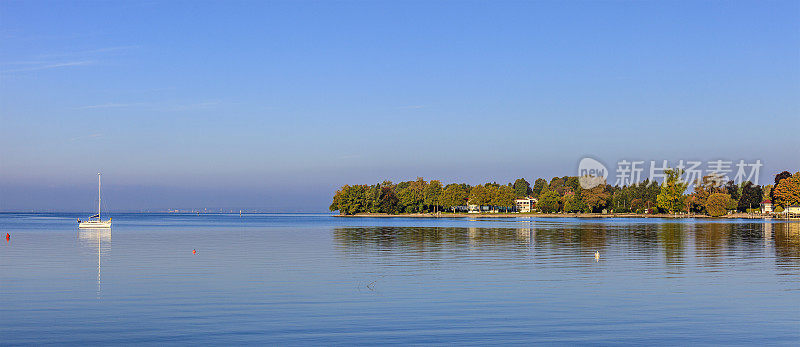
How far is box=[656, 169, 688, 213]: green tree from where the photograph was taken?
19012 cm

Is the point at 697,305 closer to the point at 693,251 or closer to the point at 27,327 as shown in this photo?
the point at 27,327

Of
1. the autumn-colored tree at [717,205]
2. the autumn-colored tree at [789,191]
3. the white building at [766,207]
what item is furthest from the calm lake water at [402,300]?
the white building at [766,207]

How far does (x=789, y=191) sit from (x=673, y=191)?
30550 millimetres

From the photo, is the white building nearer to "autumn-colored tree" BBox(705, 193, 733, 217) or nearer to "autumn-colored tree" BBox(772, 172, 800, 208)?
"autumn-colored tree" BBox(705, 193, 733, 217)

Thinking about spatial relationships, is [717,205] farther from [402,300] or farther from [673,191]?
[402,300]

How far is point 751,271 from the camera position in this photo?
32438 millimetres

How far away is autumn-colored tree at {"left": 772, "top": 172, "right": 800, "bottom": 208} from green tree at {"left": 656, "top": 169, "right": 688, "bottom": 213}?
25026mm

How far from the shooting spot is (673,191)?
191m

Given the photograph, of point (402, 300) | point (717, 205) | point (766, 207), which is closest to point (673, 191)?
point (717, 205)

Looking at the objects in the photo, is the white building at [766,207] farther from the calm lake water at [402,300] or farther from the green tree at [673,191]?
the calm lake water at [402,300]

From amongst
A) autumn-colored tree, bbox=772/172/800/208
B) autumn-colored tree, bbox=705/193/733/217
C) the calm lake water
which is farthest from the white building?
the calm lake water

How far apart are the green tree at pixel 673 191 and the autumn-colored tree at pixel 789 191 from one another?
25026mm

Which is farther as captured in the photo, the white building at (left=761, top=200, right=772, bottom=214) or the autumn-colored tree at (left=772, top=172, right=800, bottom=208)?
the white building at (left=761, top=200, right=772, bottom=214)

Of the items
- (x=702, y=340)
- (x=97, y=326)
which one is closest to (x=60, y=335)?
(x=97, y=326)
